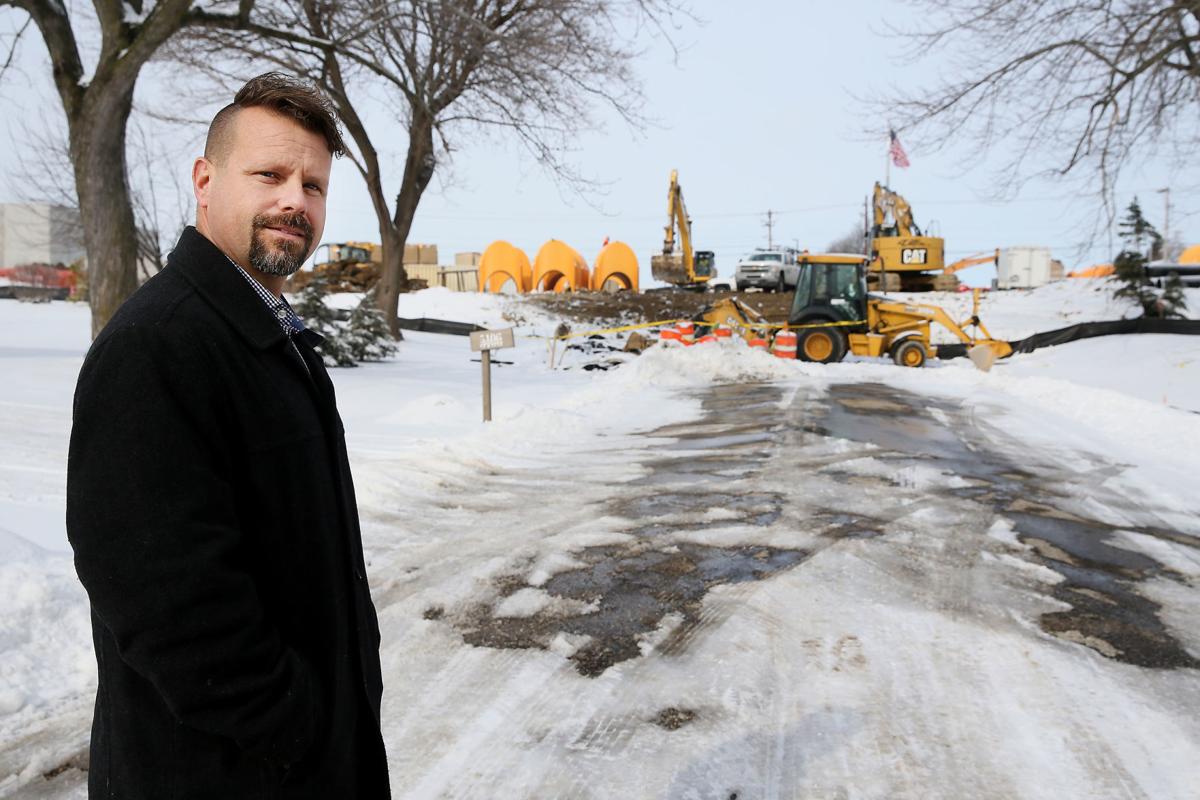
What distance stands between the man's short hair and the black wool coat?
0.22 m

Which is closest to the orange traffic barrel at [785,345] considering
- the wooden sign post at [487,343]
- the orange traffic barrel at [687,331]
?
the orange traffic barrel at [687,331]

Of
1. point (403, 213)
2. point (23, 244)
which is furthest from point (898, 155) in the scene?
point (23, 244)

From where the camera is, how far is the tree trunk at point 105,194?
11836 mm

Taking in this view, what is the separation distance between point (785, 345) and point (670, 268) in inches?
639

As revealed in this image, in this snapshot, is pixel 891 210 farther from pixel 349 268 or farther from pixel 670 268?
pixel 349 268

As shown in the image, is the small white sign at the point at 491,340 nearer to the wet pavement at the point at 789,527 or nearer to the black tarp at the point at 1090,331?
the wet pavement at the point at 789,527

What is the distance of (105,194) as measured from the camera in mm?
12117

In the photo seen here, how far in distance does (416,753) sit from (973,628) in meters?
2.83

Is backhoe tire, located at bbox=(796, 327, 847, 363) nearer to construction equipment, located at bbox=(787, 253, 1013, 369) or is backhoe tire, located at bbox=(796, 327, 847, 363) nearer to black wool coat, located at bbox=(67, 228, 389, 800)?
construction equipment, located at bbox=(787, 253, 1013, 369)

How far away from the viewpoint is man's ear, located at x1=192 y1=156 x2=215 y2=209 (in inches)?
72.9

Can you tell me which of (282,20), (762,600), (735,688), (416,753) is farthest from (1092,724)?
(282,20)

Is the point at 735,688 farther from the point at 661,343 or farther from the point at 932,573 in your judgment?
the point at 661,343

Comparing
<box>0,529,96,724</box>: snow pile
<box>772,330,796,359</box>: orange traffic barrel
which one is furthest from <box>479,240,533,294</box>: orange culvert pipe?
<box>0,529,96,724</box>: snow pile

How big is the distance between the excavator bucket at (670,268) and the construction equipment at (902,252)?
7.19 metres
